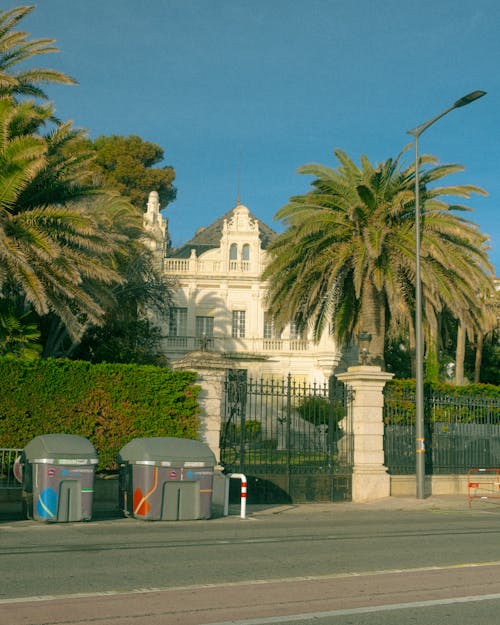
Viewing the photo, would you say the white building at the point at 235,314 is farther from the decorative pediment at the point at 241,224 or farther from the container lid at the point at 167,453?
the container lid at the point at 167,453

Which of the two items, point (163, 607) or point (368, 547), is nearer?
point (163, 607)

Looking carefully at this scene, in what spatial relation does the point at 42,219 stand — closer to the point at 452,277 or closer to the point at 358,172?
the point at 358,172

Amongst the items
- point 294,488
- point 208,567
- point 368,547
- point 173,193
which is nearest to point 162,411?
point 294,488

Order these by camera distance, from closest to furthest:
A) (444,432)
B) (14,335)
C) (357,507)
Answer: (357,507)
(14,335)
(444,432)

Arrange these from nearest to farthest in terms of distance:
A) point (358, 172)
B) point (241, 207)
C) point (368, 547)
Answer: point (368, 547) → point (358, 172) → point (241, 207)

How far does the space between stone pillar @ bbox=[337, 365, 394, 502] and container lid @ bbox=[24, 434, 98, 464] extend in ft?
28.9

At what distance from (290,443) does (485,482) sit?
810cm

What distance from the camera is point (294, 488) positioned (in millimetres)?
19922

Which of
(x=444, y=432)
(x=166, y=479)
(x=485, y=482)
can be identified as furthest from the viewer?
(x=485, y=482)

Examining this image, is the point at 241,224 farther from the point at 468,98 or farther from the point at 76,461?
the point at 76,461

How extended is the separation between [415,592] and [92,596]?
324 cm

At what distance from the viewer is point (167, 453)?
1485 centimetres

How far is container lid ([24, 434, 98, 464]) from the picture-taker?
1411 cm

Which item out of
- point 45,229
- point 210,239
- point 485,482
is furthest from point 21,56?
point 210,239
